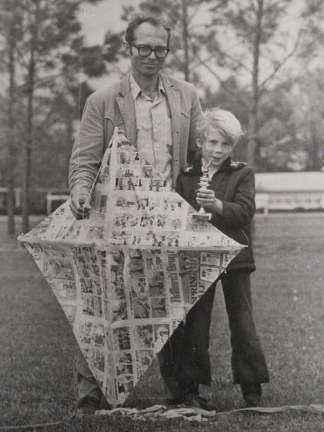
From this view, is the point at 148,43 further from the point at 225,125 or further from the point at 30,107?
the point at 30,107

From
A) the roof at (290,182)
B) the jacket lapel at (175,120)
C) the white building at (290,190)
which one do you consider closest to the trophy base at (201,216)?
the jacket lapel at (175,120)

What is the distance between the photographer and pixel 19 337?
6469 millimetres

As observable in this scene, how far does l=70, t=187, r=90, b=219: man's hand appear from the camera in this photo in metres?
3.84

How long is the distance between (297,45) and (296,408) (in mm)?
10384

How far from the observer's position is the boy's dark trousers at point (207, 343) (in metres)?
4.14

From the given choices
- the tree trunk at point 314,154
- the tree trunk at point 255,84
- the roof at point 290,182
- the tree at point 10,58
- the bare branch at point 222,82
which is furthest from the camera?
the tree trunk at point 314,154

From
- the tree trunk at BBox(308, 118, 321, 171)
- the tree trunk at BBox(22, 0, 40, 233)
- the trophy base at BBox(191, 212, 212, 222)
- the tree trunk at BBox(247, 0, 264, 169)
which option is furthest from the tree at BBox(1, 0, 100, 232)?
the tree trunk at BBox(308, 118, 321, 171)

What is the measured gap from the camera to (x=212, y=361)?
5.57 metres

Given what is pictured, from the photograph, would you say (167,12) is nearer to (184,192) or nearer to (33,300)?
(33,300)

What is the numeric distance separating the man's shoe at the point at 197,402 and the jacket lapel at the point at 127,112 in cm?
138

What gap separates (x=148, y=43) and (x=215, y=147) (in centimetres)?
63

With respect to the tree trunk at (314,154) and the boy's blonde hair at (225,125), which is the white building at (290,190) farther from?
the boy's blonde hair at (225,125)

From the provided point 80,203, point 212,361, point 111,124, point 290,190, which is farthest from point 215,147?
point 290,190

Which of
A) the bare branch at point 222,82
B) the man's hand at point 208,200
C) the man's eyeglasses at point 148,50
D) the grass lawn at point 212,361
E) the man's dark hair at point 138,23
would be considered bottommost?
the grass lawn at point 212,361
